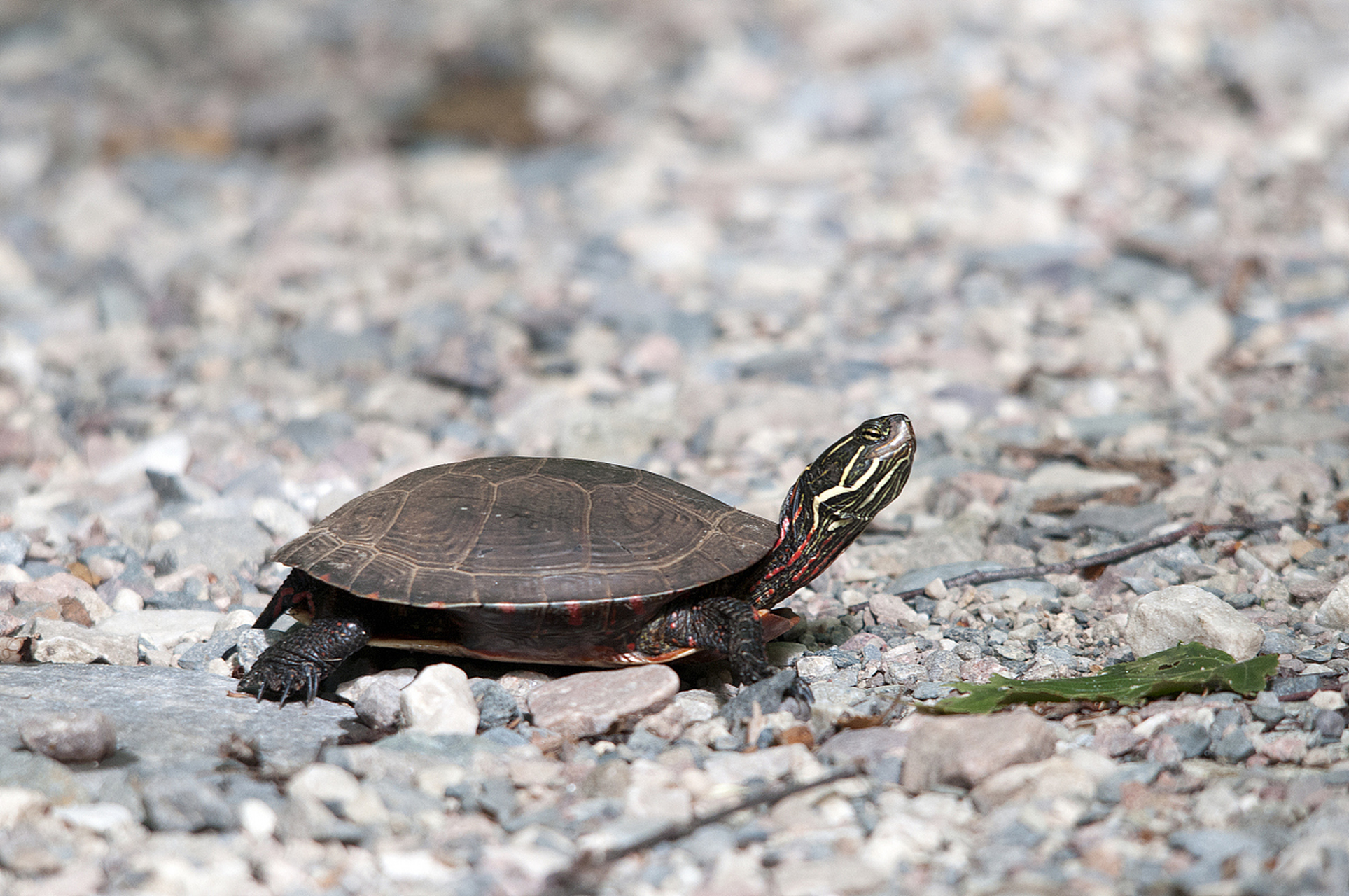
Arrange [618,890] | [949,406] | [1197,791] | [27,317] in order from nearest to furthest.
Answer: [618,890] < [1197,791] < [949,406] < [27,317]

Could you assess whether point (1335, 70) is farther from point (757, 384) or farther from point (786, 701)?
point (786, 701)

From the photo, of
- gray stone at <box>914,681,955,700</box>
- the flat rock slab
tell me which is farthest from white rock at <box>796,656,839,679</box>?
the flat rock slab

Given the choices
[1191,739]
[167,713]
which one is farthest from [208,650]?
[1191,739]

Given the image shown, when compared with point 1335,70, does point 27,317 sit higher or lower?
lower

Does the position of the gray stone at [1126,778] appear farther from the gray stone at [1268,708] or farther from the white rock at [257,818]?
the white rock at [257,818]

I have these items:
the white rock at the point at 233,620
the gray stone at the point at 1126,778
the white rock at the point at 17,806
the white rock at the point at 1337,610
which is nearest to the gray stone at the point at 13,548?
the white rock at the point at 233,620

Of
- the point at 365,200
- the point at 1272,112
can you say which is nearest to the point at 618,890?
the point at 365,200

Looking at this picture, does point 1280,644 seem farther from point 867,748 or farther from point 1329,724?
point 867,748

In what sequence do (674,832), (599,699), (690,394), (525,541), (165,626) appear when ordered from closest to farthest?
(674,832) → (599,699) → (525,541) → (165,626) → (690,394)
